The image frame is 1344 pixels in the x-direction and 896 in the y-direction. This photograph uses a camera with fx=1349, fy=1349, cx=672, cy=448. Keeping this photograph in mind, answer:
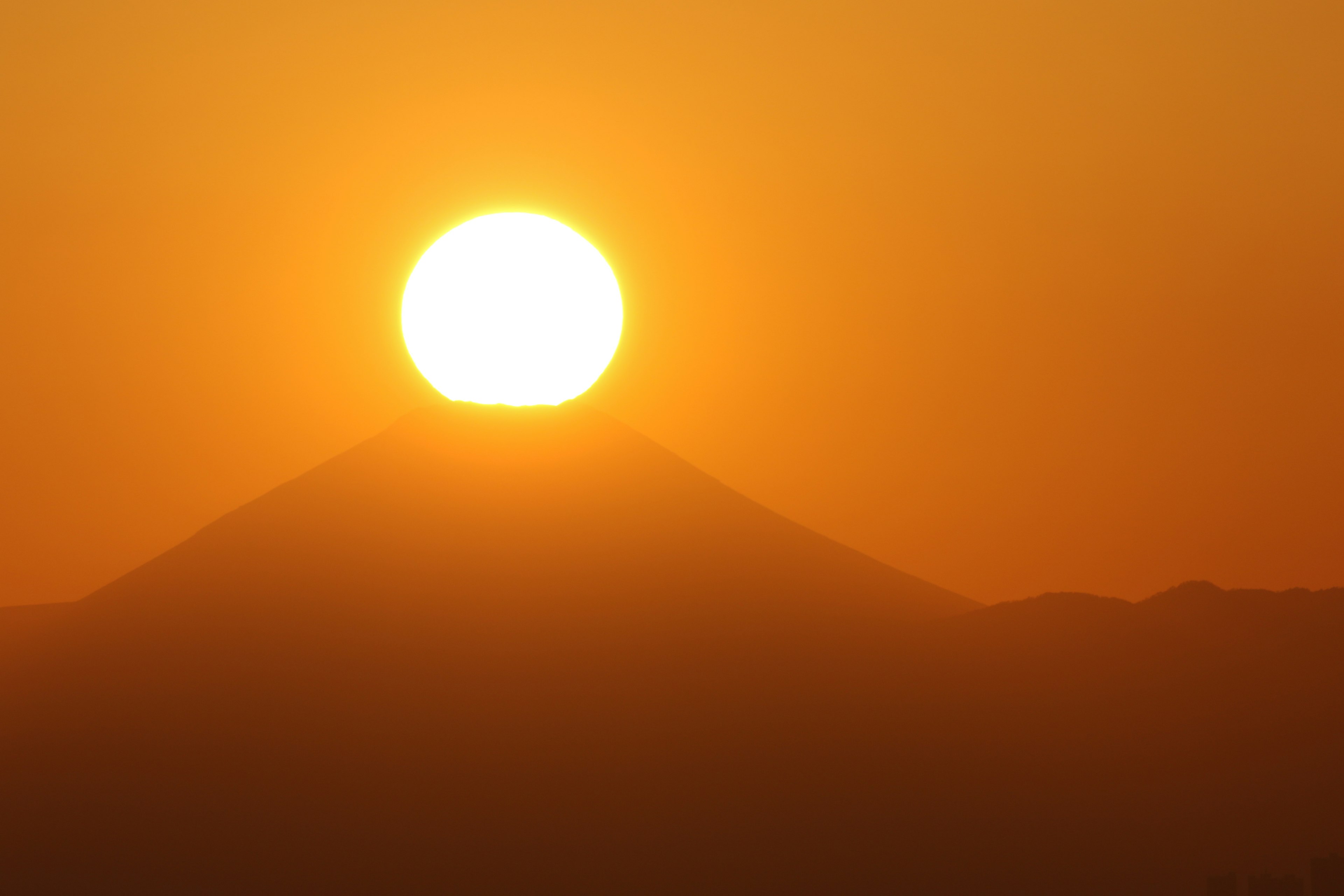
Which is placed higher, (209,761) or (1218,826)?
(1218,826)

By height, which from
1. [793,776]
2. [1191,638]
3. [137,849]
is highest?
[1191,638]

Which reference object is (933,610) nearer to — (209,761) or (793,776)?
(793,776)

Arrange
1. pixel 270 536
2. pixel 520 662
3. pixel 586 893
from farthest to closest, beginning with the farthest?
1. pixel 270 536
2. pixel 520 662
3. pixel 586 893

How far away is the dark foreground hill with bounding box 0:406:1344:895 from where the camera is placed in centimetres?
4322

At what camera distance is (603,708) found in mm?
49500

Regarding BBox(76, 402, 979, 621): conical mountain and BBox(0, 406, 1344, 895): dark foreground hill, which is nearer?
BBox(0, 406, 1344, 895): dark foreground hill

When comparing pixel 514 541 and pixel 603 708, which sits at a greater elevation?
pixel 514 541

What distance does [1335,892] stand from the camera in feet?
136

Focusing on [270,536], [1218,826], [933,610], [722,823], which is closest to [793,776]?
[722,823]

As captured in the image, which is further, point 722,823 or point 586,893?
point 722,823

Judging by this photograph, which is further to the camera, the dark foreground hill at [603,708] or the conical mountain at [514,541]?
the conical mountain at [514,541]

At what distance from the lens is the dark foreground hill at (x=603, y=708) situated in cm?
4322

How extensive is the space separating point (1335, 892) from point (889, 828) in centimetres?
1366

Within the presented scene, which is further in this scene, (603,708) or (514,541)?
(514,541)
